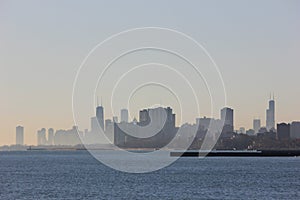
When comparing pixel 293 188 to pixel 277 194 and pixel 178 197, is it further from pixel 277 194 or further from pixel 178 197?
pixel 178 197

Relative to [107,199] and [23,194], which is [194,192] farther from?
[23,194]

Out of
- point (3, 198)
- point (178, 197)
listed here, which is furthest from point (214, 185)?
point (3, 198)

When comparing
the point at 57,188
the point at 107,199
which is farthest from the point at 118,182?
the point at 107,199

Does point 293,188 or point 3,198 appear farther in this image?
point 293,188

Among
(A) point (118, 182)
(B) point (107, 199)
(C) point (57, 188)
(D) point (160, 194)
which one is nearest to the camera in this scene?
(B) point (107, 199)

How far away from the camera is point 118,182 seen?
125m

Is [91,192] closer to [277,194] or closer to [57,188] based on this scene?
[57,188]

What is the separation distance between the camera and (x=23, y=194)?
10088cm

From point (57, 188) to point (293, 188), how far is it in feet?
131

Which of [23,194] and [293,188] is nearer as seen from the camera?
[23,194]

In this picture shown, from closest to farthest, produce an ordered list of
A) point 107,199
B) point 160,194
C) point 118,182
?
point 107,199 < point 160,194 < point 118,182

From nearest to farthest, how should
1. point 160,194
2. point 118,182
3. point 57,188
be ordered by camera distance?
point 160,194
point 57,188
point 118,182

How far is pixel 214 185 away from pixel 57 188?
27903 mm

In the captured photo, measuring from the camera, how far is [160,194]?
327 feet
